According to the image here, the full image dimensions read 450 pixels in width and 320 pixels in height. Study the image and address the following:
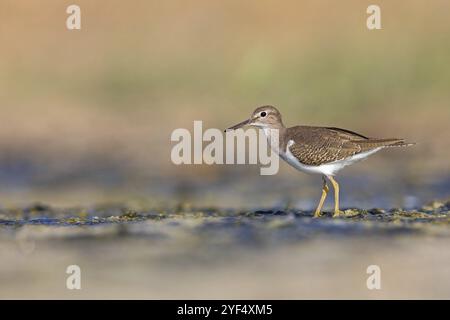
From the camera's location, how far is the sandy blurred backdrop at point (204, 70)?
2383 cm

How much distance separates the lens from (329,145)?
1445cm

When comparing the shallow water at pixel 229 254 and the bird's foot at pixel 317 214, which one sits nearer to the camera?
the shallow water at pixel 229 254

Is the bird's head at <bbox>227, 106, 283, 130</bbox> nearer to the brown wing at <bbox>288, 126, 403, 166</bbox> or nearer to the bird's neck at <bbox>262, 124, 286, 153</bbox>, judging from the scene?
the bird's neck at <bbox>262, 124, 286, 153</bbox>

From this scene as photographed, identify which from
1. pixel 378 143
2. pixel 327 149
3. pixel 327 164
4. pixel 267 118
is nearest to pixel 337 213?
pixel 327 164

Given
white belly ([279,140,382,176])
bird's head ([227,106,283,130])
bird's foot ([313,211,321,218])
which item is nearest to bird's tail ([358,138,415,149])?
white belly ([279,140,382,176])

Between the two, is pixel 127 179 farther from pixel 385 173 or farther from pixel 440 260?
pixel 440 260

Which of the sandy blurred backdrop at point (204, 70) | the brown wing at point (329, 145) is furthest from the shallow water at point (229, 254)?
the sandy blurred backdrop at point (204, 70)

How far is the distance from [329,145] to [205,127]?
901cm

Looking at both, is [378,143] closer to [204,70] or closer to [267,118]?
[267,118]

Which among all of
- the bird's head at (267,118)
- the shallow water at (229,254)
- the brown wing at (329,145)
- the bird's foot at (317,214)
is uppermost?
the bird's head at (267,118)

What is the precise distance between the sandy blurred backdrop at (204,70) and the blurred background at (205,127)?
49 millimetres

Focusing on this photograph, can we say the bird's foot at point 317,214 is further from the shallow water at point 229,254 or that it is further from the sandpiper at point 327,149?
the shallow water at point 229,254

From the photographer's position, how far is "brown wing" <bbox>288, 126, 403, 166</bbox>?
47.0 ft

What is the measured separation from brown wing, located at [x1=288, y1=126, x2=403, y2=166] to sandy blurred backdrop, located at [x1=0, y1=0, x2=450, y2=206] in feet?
26.5
